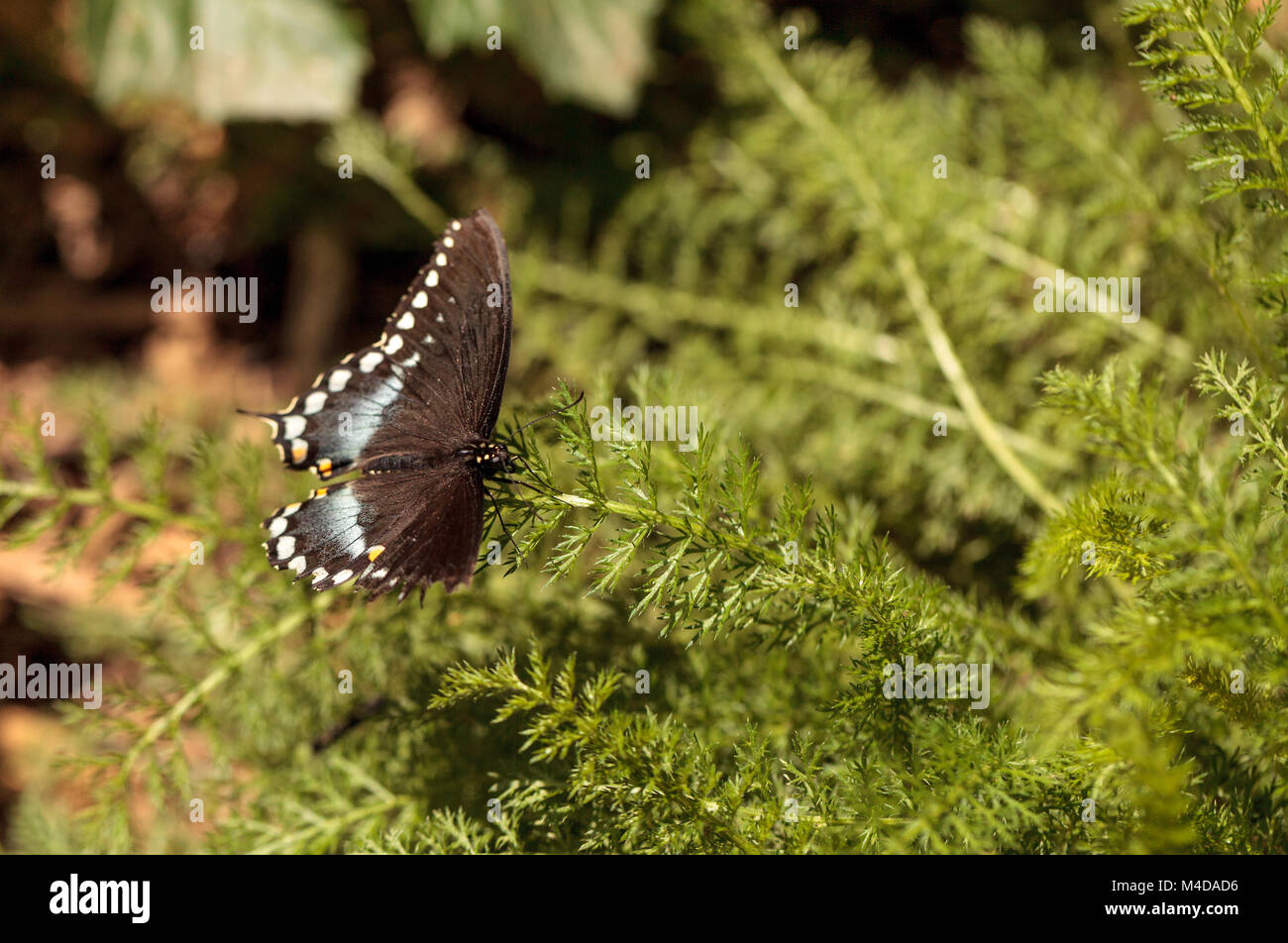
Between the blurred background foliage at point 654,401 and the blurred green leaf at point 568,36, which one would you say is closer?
the blurred background foliage at point 654,401

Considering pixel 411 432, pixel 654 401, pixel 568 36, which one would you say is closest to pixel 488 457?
pixel 411 432

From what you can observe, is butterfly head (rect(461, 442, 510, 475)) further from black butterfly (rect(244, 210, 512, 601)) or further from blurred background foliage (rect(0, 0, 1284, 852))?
blurred background foliage (rect(0, 0, 1284, 852))

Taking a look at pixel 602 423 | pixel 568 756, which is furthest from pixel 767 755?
pixel 602 423

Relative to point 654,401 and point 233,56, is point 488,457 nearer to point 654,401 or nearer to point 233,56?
point 654,401

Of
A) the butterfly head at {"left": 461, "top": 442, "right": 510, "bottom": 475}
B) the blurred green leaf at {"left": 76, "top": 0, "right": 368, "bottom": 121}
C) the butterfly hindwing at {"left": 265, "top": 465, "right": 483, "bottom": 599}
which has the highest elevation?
the blurred green leaf at {"left": 76, "top": 0, "right": 368, "bottom": 121}

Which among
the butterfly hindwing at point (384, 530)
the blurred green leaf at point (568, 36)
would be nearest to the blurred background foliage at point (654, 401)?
the blurred green leaf at point (568, 36)

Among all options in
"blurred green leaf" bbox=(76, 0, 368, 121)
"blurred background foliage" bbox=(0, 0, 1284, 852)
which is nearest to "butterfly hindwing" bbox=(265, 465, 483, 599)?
"blurred background foliage" bbox=(0, 0, 1284, 852)

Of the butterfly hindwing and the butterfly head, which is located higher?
the butterfly head

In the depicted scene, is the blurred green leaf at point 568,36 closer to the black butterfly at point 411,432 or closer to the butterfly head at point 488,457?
the black butterfly at point 411,432
